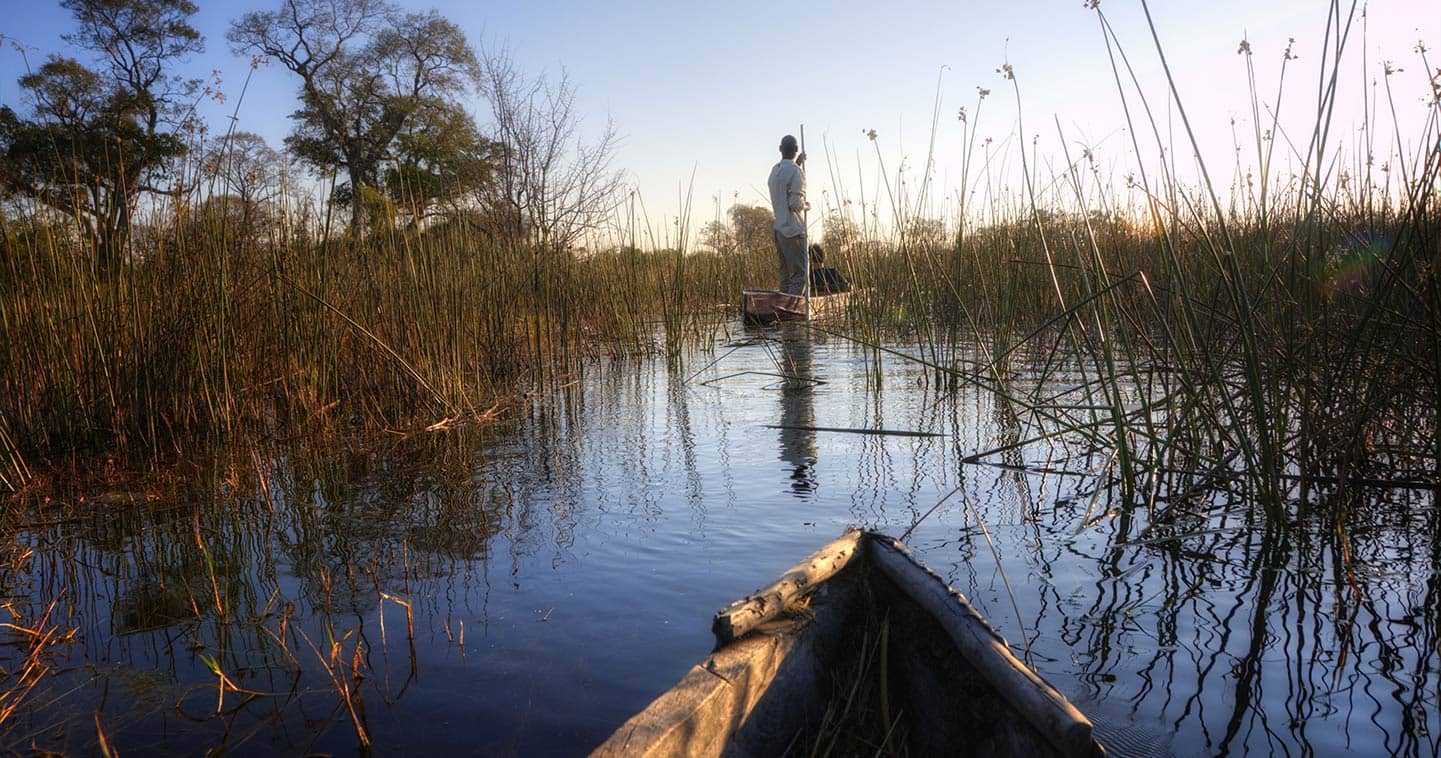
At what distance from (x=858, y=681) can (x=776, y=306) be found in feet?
24.3

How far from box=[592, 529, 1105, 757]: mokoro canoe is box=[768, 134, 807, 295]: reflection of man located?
7300 millimetres

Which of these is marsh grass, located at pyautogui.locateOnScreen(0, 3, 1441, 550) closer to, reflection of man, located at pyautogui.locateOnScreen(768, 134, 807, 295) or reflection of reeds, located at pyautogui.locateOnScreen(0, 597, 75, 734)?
reflection of reeds, located at pyautogui.locateOnScreen(0, 597, 75, 734)

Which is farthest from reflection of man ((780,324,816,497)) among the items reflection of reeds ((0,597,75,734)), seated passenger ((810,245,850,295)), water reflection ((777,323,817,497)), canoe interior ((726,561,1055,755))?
seated passenger ((810,245,850,295))

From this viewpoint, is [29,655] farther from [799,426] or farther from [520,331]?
[520,331]

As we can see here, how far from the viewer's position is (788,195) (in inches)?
353

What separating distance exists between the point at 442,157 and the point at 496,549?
80.1 feet

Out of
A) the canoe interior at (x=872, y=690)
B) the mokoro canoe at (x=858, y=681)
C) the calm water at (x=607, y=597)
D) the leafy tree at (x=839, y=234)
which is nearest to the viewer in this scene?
the mokoro canoe at (x=858, y=681)

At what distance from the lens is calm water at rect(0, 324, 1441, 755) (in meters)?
1.48

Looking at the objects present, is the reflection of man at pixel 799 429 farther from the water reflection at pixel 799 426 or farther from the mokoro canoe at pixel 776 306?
the mokoro canoe at pixel 776 306

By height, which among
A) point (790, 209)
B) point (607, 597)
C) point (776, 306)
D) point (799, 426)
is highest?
point (790, 209)

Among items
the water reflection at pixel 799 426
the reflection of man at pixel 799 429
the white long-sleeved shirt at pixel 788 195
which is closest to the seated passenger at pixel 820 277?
the white long-sleeved shirt at pixel 788 195

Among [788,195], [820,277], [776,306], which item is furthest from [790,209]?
[776,306]

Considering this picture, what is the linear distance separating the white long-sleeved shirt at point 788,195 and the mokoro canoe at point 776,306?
0.81m

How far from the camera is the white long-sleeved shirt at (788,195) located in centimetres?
894
